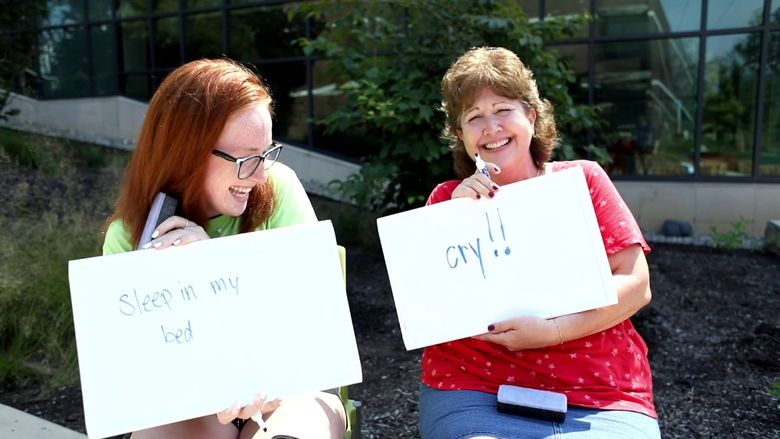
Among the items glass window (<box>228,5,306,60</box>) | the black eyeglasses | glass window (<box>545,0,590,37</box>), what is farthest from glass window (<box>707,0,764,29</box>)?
the black eyeglasses

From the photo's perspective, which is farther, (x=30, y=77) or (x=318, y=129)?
(x=30, y=77)

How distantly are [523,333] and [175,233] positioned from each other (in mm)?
986

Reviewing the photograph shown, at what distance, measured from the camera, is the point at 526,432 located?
1638mm

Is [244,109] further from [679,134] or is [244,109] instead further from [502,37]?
[679,134]

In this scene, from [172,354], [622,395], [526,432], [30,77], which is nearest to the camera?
[172,354]

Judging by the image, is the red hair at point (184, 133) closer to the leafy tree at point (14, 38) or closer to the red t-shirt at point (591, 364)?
the red t-shirt at point (591, 364)

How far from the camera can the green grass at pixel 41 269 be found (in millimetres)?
3273

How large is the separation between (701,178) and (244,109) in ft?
22.7

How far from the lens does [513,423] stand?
1.67m

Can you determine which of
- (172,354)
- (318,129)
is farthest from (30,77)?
(172,354)

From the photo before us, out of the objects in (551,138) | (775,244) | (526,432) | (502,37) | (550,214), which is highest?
(502,37)

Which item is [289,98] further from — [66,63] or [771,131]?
[771,131]

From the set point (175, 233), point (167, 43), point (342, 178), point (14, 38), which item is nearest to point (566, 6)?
point (342, 178)

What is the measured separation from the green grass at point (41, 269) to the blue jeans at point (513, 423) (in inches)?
84.6
